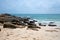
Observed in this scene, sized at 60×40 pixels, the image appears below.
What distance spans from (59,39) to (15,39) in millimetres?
2831

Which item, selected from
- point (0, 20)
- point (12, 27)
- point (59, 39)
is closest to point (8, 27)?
point (12, 27)

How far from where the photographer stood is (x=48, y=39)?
28.8 feet

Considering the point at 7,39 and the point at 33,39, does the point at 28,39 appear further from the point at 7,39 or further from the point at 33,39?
the point at 7,39

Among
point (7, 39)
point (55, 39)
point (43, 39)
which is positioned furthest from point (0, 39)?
point (55, 39)

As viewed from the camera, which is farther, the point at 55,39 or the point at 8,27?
the point at 8,27

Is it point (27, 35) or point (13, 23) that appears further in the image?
point (13, 23)

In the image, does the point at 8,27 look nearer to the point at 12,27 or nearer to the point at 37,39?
the point at 12,27

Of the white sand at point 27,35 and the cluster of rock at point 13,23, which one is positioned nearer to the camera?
the white sand at point 27,35

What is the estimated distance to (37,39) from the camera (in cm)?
870

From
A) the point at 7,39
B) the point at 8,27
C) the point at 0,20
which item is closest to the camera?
the point at 7,39

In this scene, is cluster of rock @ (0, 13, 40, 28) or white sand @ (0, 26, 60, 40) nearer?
white sand @ (0, 26, 60, 40)

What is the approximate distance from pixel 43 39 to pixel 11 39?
2.04 m

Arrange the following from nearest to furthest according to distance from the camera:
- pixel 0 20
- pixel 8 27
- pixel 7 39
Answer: pixel 7 39
pixel 8 27
pixel 0 20

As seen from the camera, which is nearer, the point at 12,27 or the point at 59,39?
the point at 59,39
